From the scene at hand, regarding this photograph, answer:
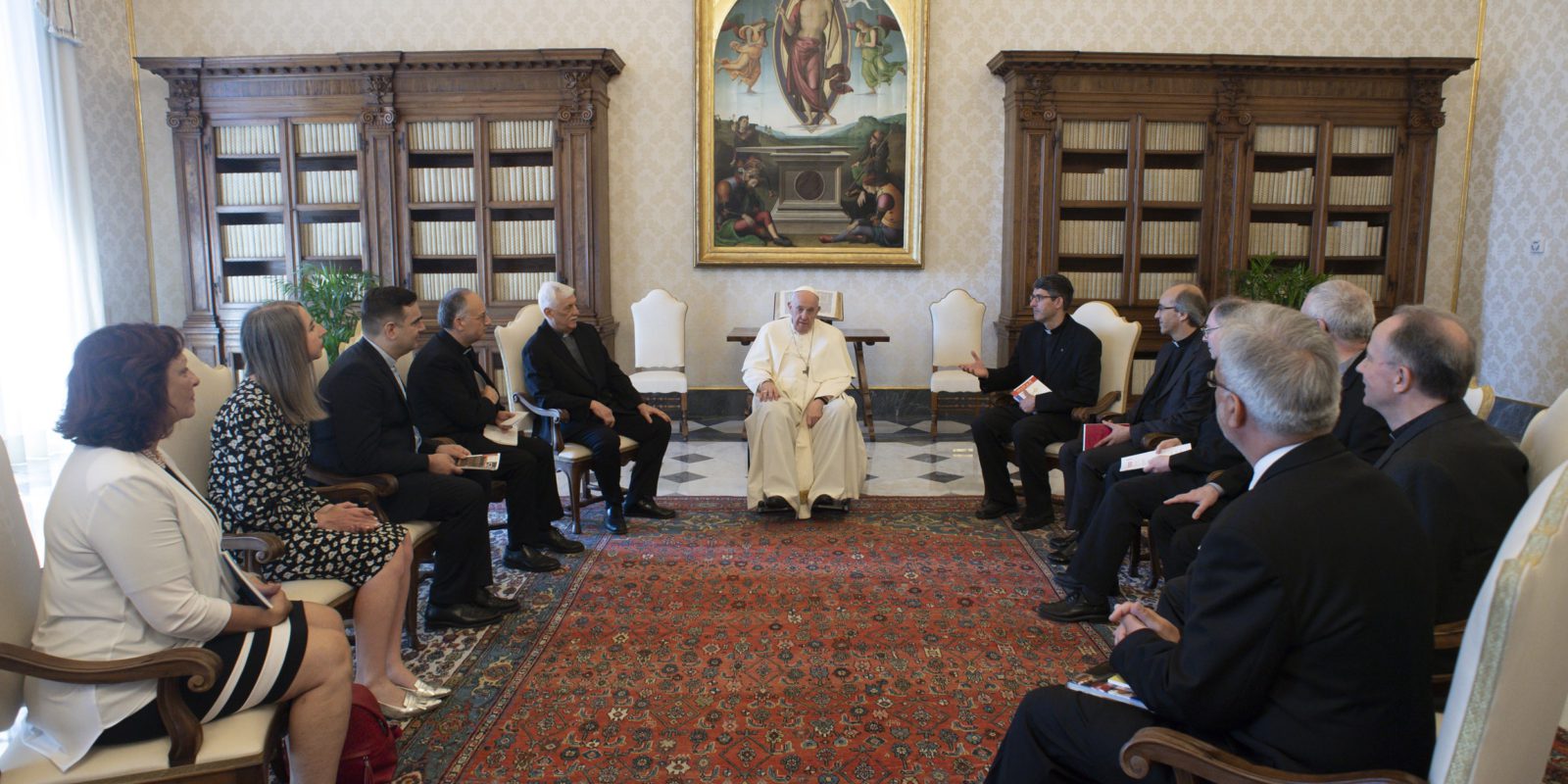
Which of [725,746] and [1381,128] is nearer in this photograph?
[725,746]

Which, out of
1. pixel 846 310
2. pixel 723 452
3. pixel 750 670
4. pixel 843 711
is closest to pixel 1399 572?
pixel 843 711

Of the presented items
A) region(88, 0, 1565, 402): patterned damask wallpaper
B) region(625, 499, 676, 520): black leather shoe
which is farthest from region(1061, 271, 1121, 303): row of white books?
region(625, 499, 676, 520): black leather shoe

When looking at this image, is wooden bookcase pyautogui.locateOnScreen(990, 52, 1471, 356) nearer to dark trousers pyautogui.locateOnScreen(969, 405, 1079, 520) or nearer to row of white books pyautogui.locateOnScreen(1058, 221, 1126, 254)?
row of white books pyautogui.locateOnScreen(1058, 221, 1126, 254)

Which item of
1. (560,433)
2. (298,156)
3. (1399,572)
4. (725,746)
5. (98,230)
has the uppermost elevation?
(298,156)

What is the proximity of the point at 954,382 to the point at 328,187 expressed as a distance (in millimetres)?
5466

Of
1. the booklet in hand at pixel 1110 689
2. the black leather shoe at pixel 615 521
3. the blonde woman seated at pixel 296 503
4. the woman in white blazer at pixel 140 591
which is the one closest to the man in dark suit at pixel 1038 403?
the black leather shoe at pixel 615 521

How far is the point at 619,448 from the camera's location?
4.99 meters

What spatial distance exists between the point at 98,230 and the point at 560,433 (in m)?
5.44

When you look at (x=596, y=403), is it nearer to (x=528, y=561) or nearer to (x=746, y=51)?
(x=528, y=561)

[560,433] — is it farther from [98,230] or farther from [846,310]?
[98,230]

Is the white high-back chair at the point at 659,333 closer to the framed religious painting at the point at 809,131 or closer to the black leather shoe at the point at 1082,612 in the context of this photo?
the framed religious painting at the point at 809,131

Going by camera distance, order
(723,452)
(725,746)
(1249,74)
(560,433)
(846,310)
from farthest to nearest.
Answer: (846,310) → (1249,74) → (723,452) → (560,433) → (725,746)

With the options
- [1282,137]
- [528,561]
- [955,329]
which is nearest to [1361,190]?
[1282,137]

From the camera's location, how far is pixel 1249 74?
7508 millimetres
